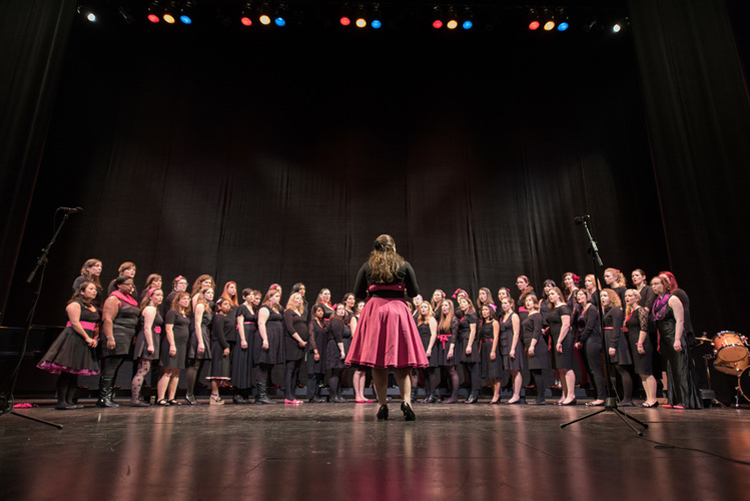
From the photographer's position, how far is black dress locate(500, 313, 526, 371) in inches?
270

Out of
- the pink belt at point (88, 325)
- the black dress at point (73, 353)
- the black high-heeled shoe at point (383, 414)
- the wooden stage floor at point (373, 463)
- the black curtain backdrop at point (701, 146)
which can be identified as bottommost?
the wooden stage floor at point (373, 463)

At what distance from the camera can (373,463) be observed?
6.06 ft

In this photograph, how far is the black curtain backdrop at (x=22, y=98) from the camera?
6.39 meters

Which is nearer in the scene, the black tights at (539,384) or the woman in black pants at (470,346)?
the black tights at (539,384)

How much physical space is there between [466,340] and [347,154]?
5.61 m

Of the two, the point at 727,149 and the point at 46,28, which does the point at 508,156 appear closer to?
the point at 727,149

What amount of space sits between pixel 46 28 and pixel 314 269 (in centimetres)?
634

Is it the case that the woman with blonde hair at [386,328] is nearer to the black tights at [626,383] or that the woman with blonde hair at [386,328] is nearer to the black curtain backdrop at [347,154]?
the black tights at [626,383]

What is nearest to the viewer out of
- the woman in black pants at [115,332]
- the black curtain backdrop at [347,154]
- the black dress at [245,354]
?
the woman in black pants at [115,332]

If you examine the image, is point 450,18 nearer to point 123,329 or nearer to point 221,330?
point 221,330

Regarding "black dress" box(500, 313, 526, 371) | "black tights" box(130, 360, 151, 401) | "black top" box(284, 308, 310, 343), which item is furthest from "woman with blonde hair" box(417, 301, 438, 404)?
"black tights" box(130, 360, 151, 401)

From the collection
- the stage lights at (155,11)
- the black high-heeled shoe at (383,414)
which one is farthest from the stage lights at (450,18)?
the black high-heeled shoe at (383,414)

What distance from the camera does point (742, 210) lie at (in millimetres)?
5930

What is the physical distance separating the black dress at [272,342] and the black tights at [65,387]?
2383 millimetres
